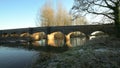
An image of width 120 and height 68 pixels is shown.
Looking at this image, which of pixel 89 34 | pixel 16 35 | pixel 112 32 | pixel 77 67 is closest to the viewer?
pixel 77 67

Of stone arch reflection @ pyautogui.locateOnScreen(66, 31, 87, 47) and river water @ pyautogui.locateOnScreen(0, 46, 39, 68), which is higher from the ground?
river water @ pyautogui.locateOnScreen(0, 46, 39, 68)

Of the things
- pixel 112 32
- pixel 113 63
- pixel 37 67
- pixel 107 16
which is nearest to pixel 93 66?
pixel 113 63

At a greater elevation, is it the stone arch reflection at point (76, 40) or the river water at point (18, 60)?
the river water at point (18, 60)

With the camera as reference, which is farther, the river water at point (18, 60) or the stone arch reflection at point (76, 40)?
the stone arch reflection at point (76, 40)

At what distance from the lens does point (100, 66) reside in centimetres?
1038

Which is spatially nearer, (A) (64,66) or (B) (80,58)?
(A) (64,66)

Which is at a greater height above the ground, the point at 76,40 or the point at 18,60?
the point at 18,60

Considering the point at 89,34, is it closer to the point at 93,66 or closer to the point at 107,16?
the point at 107,16

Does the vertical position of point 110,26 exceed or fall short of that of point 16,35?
it exceeds it

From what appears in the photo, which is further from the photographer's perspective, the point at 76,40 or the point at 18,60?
the point at 76,40

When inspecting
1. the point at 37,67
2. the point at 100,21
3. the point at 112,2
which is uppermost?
the point at 112,2

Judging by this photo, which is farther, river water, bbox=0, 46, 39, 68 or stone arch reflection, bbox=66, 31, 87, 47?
stone arch reflection, bbox=66, 31, 87, 47

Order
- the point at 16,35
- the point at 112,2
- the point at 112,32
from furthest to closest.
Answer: the point at 16,35 → the point at 112,32 → the point at 112,2

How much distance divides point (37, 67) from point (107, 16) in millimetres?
13207
